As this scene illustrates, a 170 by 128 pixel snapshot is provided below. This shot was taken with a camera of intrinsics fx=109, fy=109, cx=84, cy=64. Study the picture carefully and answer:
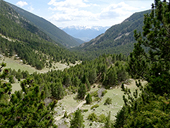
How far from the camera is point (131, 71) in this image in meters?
10.4

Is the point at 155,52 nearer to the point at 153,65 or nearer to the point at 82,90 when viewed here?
the point at 153,65

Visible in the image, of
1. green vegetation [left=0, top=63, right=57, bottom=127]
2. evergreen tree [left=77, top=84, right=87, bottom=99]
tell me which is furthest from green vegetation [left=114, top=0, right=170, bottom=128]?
evergreen tree [left=77, top=84, right=87, bottom=99]

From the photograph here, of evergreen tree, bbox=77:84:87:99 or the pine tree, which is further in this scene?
evergreen tree, bbox=77:84:87:99

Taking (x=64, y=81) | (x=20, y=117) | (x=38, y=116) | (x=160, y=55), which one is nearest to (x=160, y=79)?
(x=160, y=55)

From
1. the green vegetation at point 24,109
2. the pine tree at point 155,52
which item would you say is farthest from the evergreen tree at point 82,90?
the green vegetation at point 24,109

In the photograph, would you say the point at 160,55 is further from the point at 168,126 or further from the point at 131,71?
the point at 168,126

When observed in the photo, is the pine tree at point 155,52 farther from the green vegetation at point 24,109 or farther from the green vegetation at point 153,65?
the green vegetation at point 24,109

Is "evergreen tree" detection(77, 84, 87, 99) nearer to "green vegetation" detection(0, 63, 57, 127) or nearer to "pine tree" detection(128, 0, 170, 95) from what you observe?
"pine tree" detection(128, 0, 170, 95)

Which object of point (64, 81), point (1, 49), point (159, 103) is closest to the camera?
point (159, 103)

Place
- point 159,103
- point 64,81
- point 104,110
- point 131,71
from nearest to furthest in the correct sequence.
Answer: point 159,103 → point 131,71 → point 104,110 → point 64,81

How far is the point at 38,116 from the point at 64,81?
56080 millimetres

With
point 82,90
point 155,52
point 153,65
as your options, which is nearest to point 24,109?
point 153,65

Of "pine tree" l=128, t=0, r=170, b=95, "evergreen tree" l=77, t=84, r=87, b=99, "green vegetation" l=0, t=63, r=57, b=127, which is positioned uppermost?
"pine tree" l=128, t=0, r=170, b=95

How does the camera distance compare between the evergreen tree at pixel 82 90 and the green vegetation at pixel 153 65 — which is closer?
the green vegetation at pixel 153 65
